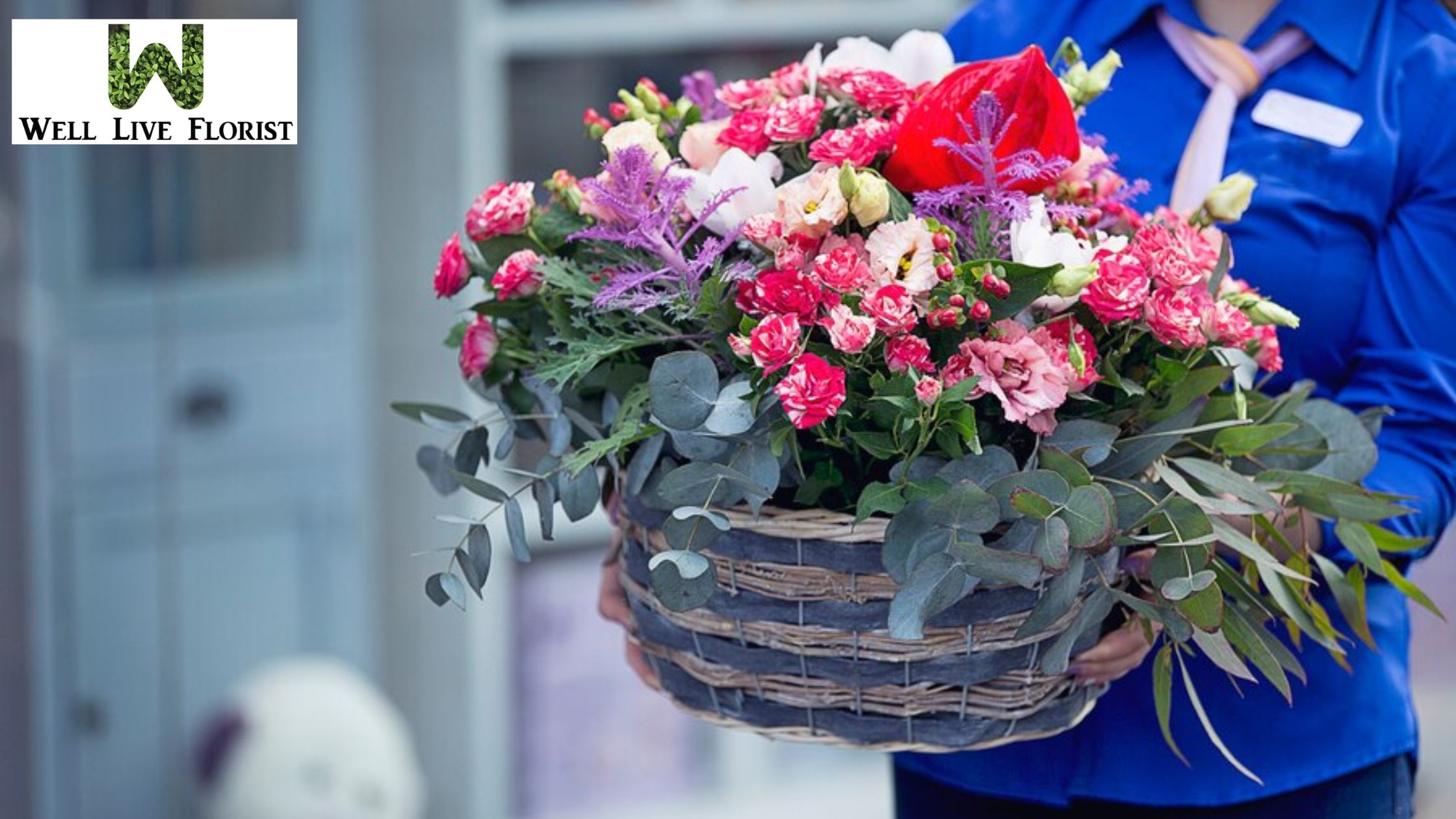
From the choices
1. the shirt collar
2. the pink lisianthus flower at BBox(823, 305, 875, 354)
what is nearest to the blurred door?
the shirt collar

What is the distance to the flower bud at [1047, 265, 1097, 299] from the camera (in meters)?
1.00

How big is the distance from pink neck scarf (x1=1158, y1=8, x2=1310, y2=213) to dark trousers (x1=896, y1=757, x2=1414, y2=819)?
17.8 inches

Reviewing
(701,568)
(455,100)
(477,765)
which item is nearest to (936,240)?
(701,568)

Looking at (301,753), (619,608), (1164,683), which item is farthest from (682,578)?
(301,753)

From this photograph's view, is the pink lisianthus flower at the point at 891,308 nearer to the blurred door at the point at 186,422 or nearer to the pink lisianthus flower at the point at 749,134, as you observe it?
the pink lisianthus flower at the point at 749,134

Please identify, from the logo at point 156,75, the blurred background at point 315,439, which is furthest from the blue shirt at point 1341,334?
the blurred background at point 315,439

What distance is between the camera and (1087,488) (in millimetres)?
964

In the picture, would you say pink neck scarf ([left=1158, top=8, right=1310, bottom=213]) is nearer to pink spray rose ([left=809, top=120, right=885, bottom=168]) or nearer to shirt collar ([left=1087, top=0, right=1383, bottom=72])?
shirt collar ([left=1087, top=0, right=1383, bottom=72])

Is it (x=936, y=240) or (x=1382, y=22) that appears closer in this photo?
(x=936, y=240)

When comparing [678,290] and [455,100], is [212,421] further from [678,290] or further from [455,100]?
[678,290]

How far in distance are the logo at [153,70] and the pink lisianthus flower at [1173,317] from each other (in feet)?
3.17

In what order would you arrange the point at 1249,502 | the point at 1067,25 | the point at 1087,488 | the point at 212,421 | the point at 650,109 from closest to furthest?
the point at 1087,488 < the point at 1249,502 < the point at 650,109 < the point at 1067,25 < the point at 212,421

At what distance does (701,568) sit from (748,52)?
2.35 meters

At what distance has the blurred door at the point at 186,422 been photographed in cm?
242
